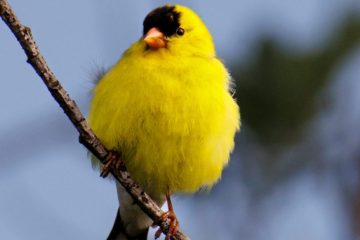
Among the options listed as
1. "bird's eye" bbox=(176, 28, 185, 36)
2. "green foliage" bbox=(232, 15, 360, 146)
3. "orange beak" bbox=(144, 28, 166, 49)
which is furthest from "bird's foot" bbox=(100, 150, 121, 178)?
"green foliage" bbox=(232, 15, 360, 146)

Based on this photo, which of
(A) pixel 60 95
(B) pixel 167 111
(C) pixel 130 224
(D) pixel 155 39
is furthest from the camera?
(C) pixel 130 224

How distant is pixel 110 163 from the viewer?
14.4ft

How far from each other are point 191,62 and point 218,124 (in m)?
0.42

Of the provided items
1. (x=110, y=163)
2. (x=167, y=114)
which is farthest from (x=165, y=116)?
(x=110, y=163)

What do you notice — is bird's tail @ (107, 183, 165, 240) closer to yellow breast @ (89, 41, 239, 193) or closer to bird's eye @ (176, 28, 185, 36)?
yellow breast @ (89, 41, 239, 193)

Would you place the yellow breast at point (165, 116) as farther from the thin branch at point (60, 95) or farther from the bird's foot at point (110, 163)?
the thin branch at point (60, 95)

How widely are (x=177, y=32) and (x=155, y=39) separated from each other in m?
0.27

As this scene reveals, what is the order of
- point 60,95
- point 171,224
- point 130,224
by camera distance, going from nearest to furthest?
1. point 60,95
2. point 171,224
3. point 130,224

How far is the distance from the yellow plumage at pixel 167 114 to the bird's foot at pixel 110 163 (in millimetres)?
106

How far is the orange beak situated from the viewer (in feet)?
15.9

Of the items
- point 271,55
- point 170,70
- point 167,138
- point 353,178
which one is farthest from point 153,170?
point 271,55

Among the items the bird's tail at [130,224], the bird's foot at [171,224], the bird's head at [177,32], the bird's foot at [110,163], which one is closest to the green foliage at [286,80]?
the bird's head at [177,32]

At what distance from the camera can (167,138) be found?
4586 mm

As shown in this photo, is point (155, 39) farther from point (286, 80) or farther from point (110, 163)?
point (286, 80)
